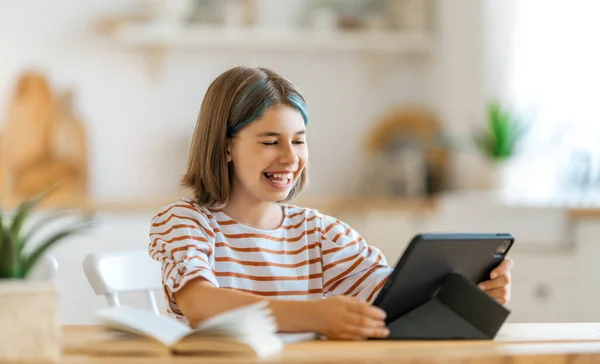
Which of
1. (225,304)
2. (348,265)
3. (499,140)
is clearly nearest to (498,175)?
(499,140)

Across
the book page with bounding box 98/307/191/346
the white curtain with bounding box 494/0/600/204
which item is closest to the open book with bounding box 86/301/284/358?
the book page with bounding box 98/307/191/346

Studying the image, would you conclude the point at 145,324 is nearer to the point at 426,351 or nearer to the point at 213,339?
the point at 213,339

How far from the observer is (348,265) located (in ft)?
5.55

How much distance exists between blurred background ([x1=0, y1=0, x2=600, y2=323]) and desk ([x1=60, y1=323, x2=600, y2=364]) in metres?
2.44

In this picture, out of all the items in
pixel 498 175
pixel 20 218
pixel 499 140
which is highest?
pixel 20 218

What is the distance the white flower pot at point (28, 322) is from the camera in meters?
1.07

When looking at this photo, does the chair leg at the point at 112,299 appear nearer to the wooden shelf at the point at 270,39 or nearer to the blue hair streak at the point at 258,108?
the blue hair streak at the point at 258,108

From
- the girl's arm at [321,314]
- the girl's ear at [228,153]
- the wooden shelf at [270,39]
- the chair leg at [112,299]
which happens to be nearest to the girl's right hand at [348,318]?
the girl's arm at [321,314]

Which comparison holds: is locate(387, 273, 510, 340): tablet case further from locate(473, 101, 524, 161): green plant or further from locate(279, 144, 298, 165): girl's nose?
locate(473, 101, 524, 161): green plant

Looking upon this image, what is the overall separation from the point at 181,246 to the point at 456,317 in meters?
0.45

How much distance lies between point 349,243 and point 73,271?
208 centimetres

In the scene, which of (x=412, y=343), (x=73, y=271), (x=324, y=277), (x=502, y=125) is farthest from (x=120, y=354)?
(x=502, y=125)

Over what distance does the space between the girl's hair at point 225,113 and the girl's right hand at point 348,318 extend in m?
0.45

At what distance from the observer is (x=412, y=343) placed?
1.28m
